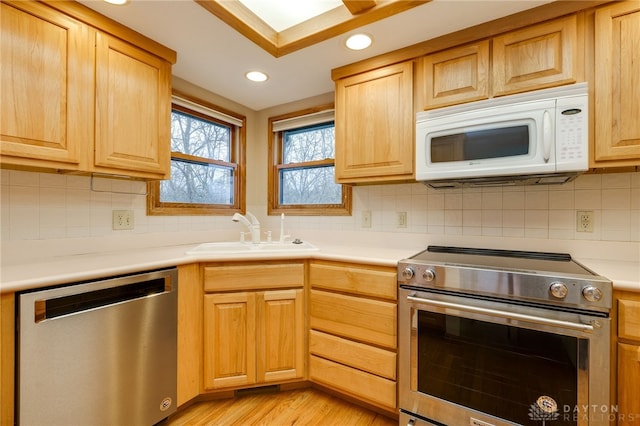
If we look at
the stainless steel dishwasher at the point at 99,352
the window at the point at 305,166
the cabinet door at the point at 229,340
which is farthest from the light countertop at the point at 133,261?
the window at the point at 305,166

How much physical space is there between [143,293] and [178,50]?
1457 millimetres

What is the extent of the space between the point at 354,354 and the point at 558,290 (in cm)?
105

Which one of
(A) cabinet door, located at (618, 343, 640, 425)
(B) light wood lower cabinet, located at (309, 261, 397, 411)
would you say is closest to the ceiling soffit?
(B) light wood lower cabinet, located at (309, 261, 397, 411)

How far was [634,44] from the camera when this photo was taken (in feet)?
4.18

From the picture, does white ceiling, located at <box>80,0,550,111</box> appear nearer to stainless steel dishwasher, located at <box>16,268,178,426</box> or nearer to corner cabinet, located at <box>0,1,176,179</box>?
corner cabinet, located at <box>0,1,176,179</box>

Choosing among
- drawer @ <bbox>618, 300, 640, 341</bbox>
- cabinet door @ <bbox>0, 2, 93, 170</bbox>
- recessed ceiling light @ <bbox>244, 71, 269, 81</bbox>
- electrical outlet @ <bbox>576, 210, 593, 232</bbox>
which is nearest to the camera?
drawer @ <bbox>618, 300, 640, 341</bbox>

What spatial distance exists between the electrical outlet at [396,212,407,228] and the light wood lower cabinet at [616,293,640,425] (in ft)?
3.80

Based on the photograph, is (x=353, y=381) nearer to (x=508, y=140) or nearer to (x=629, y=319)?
(x=629, y=319)

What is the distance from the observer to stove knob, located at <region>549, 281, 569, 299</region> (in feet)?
3.77

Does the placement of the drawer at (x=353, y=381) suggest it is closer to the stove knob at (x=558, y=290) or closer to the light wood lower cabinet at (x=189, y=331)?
the light wood lower cabinet at (x=189, y=331)

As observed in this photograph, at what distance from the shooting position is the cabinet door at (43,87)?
4.03ft

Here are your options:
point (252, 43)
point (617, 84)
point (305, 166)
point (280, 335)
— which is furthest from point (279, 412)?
point (617, 84)

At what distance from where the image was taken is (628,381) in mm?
1100

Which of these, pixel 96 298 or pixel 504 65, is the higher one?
pixel 504 65
